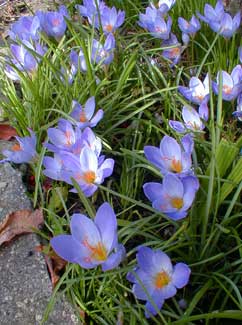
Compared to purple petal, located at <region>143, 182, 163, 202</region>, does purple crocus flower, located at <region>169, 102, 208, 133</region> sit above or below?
below

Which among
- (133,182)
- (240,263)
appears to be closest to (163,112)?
(133,182)

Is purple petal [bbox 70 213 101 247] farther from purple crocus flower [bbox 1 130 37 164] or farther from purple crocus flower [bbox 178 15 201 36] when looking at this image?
purple crocus flower [bbox 178 15 201 36]

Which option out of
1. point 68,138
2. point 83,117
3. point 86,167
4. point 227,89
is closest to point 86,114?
point 83,117

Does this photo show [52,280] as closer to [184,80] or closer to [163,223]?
[163,223]

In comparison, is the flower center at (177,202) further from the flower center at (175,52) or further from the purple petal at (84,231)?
the flower center at (175,52)

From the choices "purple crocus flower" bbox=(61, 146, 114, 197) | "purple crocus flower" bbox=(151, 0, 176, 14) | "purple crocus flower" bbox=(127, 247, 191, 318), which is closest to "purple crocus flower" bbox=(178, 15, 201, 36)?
"purple crocus flower" bbox=(151, 0, 176, 14)

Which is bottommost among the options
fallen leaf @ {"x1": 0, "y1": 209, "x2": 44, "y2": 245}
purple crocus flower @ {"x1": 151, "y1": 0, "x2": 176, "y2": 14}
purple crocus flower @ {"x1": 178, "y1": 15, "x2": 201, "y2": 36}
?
fallen leaf @ {"x1": 0, "y1": 209, "x2": 44, "y2": 245}
